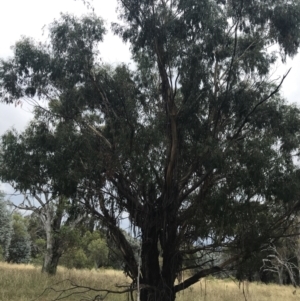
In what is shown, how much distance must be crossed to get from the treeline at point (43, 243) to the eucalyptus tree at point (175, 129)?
7.65 m

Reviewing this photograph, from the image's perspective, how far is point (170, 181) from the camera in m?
11.1

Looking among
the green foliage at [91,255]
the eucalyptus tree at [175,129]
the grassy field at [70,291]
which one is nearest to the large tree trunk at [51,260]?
the grassy field at [70,291]

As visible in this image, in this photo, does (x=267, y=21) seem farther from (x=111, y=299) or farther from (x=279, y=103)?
(x=111, y=299)

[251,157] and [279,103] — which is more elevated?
[279,103]

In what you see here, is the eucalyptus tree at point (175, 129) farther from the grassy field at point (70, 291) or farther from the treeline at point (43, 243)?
the treeline at point (43, 243)

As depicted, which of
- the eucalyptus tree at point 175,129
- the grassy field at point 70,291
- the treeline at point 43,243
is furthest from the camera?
the treeline at point 43,243

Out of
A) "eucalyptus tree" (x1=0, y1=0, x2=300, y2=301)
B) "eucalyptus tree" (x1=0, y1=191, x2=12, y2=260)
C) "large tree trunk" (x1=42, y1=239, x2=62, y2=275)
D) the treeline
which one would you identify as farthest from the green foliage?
"eucalyptus tree" (x1=0, y1=0, x2=300, y2=301)

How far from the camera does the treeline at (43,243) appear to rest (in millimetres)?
19953

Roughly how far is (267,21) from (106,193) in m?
5.94

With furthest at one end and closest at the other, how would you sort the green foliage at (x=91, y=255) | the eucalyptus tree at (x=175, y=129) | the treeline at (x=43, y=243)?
1. the green foliage at (x=91, y=255)
2. the treeline at (x=43, y=243)
3. the eucalyptus tree at (x=175, y=129)

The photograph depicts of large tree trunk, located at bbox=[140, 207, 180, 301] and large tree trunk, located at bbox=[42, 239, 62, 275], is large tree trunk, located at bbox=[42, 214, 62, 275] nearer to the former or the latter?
large tree trunk, located at bbox=[42, 239, 62, 275]

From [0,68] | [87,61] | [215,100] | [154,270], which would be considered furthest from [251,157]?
[0,68]

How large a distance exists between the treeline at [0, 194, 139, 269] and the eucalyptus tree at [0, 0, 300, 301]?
25.1ft

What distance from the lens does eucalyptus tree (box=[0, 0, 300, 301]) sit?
10.4m
